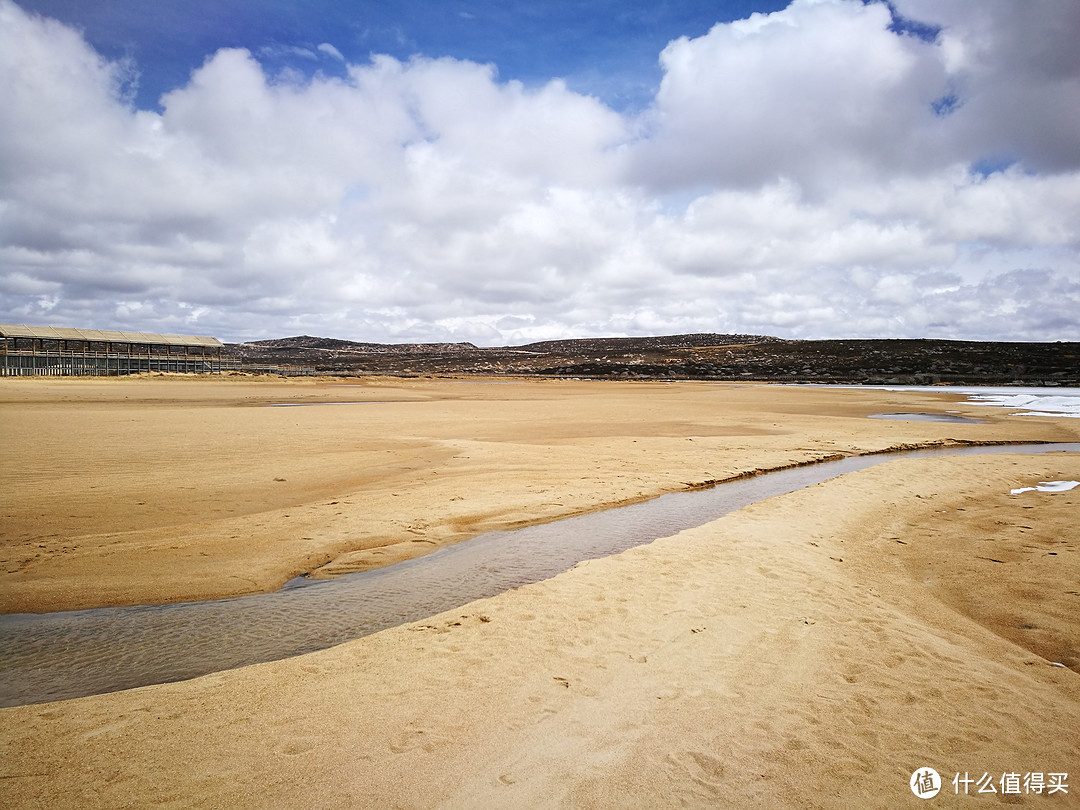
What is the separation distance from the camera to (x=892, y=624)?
607 cm

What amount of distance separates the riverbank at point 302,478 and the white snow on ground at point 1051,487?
4988mm

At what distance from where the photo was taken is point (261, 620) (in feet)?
20.3

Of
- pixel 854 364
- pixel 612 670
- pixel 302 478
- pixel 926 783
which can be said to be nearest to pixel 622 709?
pixel 612 670

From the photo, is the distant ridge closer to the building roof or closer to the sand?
the building roof

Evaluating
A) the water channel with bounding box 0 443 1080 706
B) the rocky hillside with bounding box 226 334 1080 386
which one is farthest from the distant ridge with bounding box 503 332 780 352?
the water channel with bounding box 0 443 1080 706

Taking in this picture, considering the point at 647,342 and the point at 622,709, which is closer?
the point at 622,709

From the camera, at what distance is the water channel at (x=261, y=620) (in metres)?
5.01

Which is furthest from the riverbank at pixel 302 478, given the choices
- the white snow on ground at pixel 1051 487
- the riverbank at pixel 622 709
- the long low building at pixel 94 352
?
the long low building at pixel 94 352

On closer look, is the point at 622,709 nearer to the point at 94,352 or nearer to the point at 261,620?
the point at 261,620

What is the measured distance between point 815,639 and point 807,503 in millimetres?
6245

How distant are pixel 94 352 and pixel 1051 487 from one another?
294ft

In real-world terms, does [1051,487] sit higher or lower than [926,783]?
higher

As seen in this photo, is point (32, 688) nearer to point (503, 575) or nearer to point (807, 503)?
point (503, 575)

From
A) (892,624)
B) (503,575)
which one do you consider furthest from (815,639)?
(503,575)
